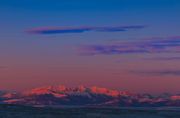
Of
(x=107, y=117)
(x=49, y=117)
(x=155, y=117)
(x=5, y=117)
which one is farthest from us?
(x=155, y=117)

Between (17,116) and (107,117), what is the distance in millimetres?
18821

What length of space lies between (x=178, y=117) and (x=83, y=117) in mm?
25735

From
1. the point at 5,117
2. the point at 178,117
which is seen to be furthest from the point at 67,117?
the point at 178,117

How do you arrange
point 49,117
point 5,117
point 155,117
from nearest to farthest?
point 5,117, point 49,117, point 155,117

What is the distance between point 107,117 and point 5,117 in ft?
74.8

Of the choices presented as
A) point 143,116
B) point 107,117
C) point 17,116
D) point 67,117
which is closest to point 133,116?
point 143,116

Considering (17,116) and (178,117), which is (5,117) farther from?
(178,117)

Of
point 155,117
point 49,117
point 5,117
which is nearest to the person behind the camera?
point 5,117

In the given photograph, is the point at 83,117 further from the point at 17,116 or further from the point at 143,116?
the point at 143,116

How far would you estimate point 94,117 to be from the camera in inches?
4195

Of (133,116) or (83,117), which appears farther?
(133,116)

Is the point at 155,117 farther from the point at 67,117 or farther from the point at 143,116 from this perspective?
the point at 67,117

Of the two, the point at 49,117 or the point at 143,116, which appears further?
the point at 143,116

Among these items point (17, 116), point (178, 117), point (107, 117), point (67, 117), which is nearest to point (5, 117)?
point (17, 116)
